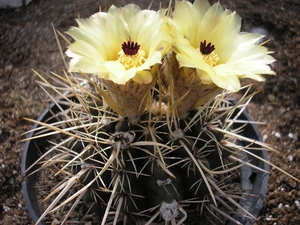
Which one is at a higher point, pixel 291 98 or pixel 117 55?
pixel 117 55

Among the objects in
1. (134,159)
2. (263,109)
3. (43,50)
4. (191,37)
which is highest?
(191,37)

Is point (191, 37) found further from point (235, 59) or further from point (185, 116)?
point (185, 116)

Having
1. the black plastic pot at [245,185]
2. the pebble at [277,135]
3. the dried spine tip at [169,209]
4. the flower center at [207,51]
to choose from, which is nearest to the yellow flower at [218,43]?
the flower center at [207,51]

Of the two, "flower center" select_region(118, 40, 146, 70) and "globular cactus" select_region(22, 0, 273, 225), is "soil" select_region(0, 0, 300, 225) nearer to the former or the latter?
"globular cactus" select_region(22, 0, 273, 225)

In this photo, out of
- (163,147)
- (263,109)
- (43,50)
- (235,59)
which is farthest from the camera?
(43,50)

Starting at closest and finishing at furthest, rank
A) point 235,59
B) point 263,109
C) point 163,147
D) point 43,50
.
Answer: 1. point 235,59
2. point 163,147
3. point 263,109
4. point 43,50

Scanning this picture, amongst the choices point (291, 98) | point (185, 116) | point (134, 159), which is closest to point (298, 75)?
point (291, 98)

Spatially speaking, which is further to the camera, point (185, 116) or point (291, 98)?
point (291, 98)

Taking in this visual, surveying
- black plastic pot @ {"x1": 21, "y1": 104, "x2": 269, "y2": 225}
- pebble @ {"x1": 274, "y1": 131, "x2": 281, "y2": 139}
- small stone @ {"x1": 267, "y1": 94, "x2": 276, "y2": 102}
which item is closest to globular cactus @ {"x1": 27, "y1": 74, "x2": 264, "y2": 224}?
black plastic pot @ {"x1": 21, "y1": 104, "x2": 269, "y2": 225}
